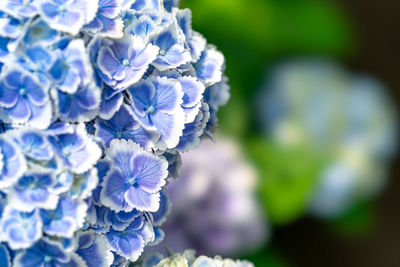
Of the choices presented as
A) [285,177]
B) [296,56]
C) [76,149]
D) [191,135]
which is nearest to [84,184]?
[76,149]

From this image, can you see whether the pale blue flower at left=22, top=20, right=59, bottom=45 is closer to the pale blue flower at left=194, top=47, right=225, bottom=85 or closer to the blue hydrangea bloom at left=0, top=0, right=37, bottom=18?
the blue hydrangea bloom at left=0, top=0, right=37, bottom=18

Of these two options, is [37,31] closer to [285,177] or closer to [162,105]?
[162,105]

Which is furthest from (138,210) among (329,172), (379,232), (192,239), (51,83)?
(379,232)

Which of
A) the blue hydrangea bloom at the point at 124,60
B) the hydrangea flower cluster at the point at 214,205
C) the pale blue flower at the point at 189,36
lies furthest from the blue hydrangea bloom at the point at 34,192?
the hydrangea flower cluster at the point at 214,205

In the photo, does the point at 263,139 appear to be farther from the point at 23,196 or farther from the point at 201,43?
the point at 23,196

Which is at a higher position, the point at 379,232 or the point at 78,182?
the point at 78,182
